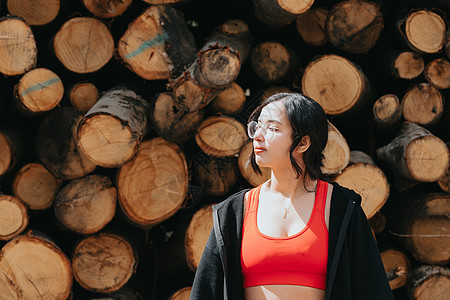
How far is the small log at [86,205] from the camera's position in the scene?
251cm

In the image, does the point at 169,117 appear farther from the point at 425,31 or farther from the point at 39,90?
the point at 425,31

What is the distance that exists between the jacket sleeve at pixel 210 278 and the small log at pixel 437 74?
1.91m

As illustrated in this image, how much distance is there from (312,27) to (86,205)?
1841mm

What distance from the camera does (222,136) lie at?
8.31 feet

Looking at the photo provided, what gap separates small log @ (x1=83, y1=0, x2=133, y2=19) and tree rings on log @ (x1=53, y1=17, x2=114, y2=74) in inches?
2.1

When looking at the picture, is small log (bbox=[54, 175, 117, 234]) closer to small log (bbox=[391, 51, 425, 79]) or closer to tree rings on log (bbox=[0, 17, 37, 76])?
tree rings on log (bbox=[0, 17, 37, 76])

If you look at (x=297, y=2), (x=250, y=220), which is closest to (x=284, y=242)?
(x=250, y=220)

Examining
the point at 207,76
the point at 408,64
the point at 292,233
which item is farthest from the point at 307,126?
the point at 408,64

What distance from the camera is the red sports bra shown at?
58.4 inches

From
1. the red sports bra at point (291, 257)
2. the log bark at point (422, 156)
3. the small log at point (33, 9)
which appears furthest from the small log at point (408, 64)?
the small log at point (33, 9)

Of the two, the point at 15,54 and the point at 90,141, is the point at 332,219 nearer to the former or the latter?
the point at 90,141

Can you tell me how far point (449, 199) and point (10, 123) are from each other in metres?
2.77

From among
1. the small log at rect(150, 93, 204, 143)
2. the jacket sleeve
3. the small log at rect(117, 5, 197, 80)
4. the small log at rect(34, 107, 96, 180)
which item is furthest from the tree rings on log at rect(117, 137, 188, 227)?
the jacket sleeve

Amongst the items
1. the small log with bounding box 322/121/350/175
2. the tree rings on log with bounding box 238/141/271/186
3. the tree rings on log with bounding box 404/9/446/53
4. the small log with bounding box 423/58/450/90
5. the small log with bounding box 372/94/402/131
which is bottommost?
the tree rings on log with bounding box 238/141/271/186
